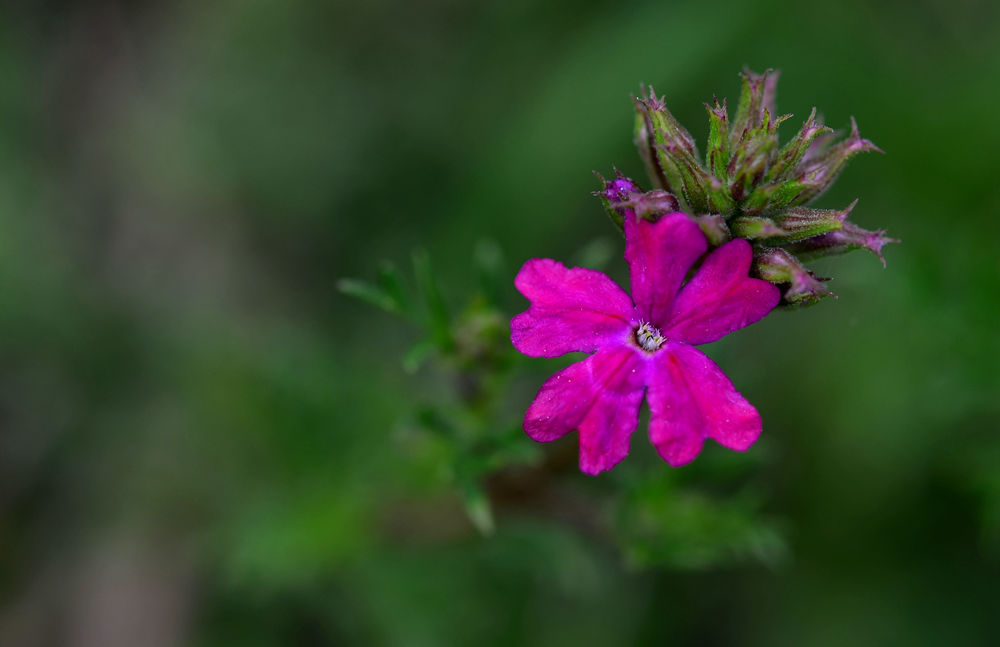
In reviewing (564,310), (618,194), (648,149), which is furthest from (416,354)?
(648,149)

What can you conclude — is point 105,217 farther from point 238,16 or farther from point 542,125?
point 542,125

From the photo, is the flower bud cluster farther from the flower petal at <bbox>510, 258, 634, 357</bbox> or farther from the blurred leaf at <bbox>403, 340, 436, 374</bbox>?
the blurred leaf at <bbox>403, 340, 436, 374</bbox>

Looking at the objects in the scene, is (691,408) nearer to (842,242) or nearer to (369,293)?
(842,242)

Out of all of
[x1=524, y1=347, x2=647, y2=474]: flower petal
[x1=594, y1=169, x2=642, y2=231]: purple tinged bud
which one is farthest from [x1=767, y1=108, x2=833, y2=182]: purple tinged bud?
[x1=524, y1=347, x2=647, y2=474]: flower petal

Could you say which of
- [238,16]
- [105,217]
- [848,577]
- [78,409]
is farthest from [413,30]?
[848,577]

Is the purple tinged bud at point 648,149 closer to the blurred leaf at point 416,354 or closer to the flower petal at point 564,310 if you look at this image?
the flower petal at point 564,310

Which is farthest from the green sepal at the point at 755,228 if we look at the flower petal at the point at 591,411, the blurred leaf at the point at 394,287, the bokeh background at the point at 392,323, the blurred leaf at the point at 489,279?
the bokeh background at the point at 392,323
